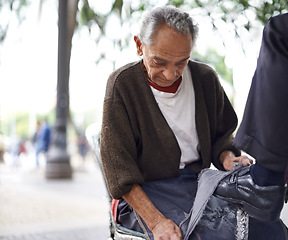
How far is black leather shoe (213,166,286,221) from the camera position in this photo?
1.48 meters

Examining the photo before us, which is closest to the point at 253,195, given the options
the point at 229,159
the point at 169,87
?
the point at 229,159

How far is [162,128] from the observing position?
1.99m

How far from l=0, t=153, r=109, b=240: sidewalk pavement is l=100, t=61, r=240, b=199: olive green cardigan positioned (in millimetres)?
893

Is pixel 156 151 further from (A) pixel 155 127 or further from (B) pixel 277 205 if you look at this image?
(B) pixel 277 205

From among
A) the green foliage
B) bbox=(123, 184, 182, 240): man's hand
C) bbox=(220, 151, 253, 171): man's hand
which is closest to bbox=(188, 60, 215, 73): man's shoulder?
bbox=(220, 151, 253, 171): man's hand

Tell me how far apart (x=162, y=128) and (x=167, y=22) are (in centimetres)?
48

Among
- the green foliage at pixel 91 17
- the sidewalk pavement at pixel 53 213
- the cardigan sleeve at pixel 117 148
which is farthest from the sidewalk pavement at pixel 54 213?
the green foliage at pixel 91 17

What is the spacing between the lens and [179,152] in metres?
2.02

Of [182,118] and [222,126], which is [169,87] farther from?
[222,126]

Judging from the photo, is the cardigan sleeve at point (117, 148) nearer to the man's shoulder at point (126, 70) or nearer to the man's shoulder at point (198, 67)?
the man's shoulder at point (126, 70)

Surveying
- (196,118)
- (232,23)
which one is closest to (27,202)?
(232,23)

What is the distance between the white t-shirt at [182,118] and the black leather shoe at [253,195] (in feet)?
1.44

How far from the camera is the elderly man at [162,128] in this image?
189 centimetres

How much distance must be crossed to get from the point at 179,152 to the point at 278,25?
2.60 ft
